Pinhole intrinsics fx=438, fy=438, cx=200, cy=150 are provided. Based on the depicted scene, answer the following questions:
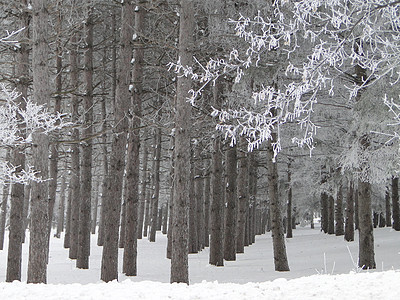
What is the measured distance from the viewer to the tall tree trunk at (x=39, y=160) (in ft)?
28.7

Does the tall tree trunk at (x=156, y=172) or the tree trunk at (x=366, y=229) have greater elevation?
the tall tree trunk at (x=156, y=172)

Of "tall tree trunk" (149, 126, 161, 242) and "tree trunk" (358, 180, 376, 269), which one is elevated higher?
"tall tree trunk" (149, 126, 161, 242)

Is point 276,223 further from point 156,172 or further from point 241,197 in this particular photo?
point 156,172

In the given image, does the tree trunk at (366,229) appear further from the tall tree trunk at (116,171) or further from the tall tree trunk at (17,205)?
the tall tree trunk at (17,205)

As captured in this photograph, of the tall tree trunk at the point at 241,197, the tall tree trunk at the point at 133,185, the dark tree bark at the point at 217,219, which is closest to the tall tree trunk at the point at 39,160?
the tall tree trunk at the point at 133,185

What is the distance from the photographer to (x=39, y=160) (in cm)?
891

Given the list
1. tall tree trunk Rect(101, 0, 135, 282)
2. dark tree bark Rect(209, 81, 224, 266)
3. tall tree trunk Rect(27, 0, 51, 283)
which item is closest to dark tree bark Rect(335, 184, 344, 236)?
dark tree bark Rect(209, 81, 224, 266)

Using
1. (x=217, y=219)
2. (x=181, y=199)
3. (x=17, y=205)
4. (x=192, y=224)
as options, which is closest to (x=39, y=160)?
(x=17, y=205)

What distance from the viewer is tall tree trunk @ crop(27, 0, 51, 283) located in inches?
344

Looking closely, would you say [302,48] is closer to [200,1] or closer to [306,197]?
[200,1]

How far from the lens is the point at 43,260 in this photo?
28.8 ft

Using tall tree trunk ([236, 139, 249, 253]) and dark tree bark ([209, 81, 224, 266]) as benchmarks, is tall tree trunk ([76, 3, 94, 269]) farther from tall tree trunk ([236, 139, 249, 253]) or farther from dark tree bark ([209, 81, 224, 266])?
tall tree trunk ([236, 139, 249, 253])

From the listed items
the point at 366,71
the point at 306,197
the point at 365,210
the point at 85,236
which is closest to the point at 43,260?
the point at 85,236

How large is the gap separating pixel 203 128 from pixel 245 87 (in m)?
1.79
